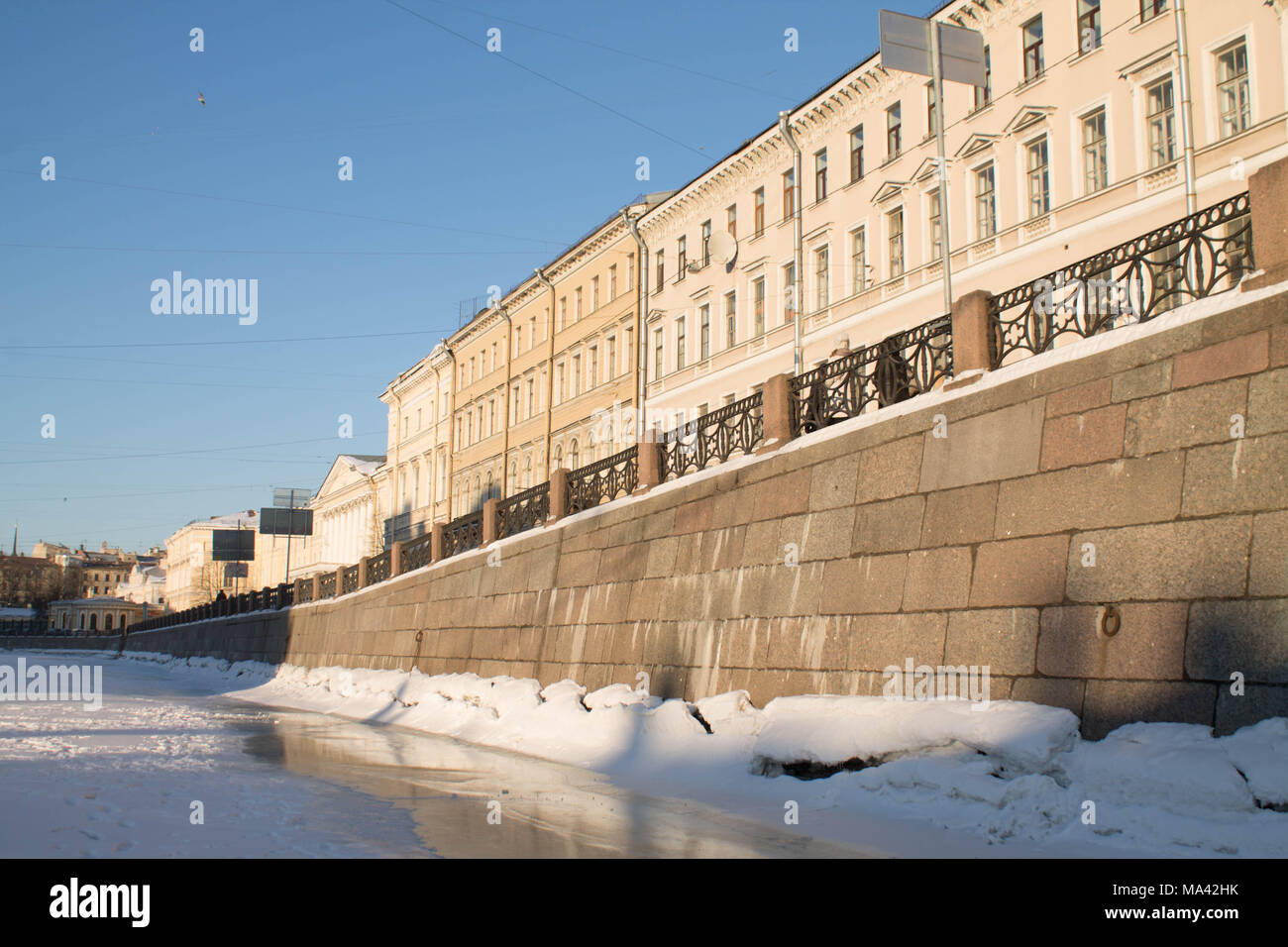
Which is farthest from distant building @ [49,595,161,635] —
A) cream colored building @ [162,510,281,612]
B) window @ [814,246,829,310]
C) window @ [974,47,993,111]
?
window @ [974,47,993,111]

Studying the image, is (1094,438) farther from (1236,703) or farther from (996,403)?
(1236,703)

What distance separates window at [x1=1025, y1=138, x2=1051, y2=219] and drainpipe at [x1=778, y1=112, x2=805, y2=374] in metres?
7.87

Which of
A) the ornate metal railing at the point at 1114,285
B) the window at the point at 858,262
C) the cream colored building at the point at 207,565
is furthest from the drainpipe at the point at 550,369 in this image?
the cream colored building at the point at 207,565

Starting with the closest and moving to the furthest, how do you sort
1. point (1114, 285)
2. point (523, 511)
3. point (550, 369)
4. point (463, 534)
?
point (1114, 285) < point (523, 511) < point (463, 534) < point (550, 369)

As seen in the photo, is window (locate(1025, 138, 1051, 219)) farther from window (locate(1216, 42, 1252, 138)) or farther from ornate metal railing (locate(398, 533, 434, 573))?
ornate metal railing (locate(398, 533, 434, 573))

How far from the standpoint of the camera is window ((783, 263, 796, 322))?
3225 centimetres

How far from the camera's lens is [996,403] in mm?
10633

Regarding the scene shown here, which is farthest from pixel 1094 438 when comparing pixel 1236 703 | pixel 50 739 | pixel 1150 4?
pixel 1150 4

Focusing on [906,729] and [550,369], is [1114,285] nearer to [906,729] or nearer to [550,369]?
[906,729]

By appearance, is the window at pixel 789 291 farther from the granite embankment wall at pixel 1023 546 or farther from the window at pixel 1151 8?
the granite embankment wall at pixel 1023 546

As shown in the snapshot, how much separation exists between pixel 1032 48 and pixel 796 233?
27.5 ft

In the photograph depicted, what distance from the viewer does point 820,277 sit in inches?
1253

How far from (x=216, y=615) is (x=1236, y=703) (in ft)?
161

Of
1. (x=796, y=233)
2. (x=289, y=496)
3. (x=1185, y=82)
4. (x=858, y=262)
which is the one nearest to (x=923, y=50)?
(x=1185, y=82)
